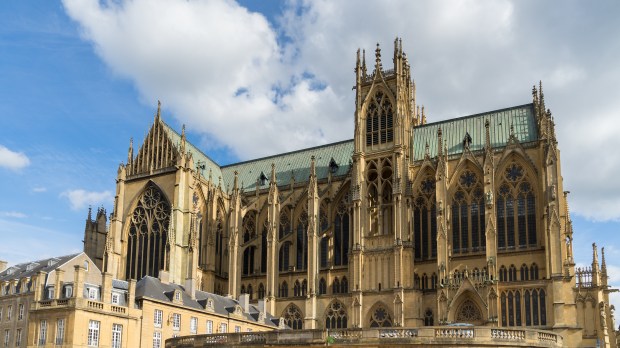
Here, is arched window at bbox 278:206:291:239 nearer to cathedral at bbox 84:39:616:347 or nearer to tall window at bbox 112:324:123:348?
cathedral at bbox 84:39:616:347

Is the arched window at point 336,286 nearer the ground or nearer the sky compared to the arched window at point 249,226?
nearer the ground

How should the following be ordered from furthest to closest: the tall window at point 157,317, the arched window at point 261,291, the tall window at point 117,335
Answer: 1. the arched window at point 261,291
2. the tall window at point 157,317
3. the tall window at point 117,335

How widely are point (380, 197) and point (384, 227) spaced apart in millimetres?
3069

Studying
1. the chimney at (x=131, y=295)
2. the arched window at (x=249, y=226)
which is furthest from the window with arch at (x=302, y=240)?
the chimney at (x=131, y=295)

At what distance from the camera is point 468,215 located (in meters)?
71.7

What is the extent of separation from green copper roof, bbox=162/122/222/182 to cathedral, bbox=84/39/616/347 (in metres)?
0.70

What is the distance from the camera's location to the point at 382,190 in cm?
7538

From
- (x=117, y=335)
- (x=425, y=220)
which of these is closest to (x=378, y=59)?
→ (x=425, y=220)

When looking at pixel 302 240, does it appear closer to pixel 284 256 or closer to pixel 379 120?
pixel 284 256

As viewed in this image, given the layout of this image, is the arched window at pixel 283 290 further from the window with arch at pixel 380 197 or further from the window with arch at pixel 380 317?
the window with arch at pixel 380 197

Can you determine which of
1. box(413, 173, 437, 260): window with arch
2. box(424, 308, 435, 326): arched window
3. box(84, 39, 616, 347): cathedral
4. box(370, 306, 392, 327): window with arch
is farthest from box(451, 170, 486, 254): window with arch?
box(370, 306, 392, 327): window with arch

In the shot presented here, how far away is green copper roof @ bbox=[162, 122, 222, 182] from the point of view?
3493 inches

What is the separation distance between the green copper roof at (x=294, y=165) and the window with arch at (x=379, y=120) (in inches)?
294

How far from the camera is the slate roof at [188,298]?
6219 centimetres
